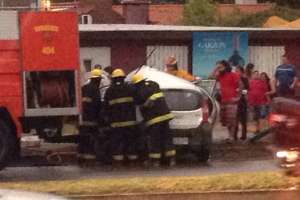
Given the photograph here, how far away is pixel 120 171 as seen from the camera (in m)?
16.9

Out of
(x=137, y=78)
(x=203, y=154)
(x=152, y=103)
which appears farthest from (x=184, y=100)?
(x=203, y=154)

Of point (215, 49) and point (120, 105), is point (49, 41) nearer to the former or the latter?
point (120, 105)

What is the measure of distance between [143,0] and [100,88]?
24.6 meters

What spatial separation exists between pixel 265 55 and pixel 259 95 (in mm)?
6095

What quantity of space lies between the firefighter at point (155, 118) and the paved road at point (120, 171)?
1.01 feet

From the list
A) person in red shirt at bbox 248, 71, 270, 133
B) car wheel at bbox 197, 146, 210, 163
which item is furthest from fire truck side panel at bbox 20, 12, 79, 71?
person in red shirt at bbox 248, 71, 270, 133

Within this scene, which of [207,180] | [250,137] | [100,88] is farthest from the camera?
[250,137]

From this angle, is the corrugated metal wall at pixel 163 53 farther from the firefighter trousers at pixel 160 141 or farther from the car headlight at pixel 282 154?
the car headlight at pixel 282 154

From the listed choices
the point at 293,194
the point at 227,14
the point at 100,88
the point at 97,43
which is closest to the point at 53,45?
the point at 100,88

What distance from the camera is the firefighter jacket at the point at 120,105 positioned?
1706 cm

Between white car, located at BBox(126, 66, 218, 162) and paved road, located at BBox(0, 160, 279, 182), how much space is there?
15.2 inches

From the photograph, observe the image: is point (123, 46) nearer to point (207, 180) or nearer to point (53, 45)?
point (53, 45)

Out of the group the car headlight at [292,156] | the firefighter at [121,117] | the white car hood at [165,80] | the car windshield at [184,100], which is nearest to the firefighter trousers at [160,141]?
the firefighter at [121,117]

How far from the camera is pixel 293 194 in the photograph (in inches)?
432
